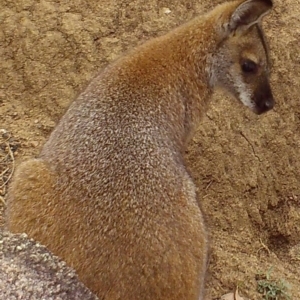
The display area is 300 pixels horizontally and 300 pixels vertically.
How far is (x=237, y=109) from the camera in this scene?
18.8 feet

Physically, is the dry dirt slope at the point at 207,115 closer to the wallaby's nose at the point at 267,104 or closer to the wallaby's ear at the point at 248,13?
the wallaby's nose at the point at 267,104

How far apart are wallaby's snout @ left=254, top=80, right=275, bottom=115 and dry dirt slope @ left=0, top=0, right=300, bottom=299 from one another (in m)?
1.10

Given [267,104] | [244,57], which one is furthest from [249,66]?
[267,104]

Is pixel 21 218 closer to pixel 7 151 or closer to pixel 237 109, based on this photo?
pixel 7 151

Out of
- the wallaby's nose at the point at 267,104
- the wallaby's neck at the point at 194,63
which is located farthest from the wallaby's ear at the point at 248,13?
the wallaby's nose at the point at 267,104

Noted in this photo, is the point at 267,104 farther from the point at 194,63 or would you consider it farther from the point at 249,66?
the point at 194,63

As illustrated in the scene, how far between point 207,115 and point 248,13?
1.62m

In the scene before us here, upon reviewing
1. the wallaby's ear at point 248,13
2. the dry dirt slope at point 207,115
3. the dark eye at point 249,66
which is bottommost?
the dry dirt slope at point 207,115

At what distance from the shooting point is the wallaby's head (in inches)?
164

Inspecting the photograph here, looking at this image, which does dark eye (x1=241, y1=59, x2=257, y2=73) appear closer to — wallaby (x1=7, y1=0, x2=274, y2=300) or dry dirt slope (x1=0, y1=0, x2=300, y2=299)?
wallaby (x1=7, y1=0, x2=274, y2=300)

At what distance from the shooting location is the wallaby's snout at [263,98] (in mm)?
4484

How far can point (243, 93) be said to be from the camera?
4.47m

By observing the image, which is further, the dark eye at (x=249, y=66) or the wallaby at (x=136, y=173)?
the dark eye at (x=249, y=66)

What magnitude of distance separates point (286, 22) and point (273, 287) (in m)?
2.54
